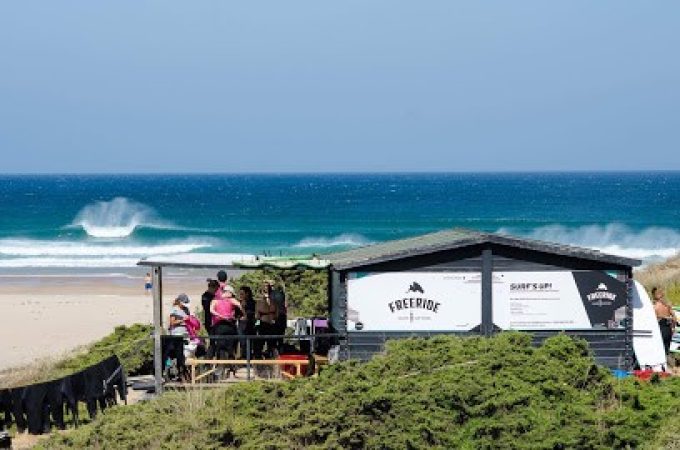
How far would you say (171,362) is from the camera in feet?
53.7

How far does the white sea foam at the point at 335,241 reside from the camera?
6531 cm

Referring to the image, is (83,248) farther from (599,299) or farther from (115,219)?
(599,299)

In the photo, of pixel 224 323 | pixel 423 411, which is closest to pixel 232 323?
pixel 224 323

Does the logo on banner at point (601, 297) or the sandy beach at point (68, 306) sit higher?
the logo on banner at point (601, 297)

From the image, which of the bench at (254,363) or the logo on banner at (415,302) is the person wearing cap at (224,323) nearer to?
the bench at (254,363)

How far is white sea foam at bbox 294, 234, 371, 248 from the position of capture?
6531cm

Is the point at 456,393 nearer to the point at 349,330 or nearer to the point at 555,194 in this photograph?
the point at 349,330

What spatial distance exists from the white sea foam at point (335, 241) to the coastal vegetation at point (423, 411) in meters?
50.5

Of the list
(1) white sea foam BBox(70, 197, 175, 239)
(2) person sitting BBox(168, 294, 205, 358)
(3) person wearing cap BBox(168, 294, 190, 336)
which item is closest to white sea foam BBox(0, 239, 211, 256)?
(1) white sea foam BBox(70, 197, 175, 239)

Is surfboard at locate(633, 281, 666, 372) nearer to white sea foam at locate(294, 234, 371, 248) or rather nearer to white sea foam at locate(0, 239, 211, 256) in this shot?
white sea foam at locate(0, 239, 211, 256)

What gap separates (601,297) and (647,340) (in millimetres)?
1090

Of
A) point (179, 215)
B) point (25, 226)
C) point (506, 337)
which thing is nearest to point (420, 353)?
point (506, 337)

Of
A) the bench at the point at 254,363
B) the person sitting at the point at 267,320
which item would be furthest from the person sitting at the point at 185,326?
the person sitting at the point at 267,320

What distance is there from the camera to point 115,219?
3376 inches
